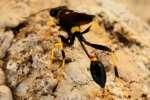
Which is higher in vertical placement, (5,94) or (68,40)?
(68,40)

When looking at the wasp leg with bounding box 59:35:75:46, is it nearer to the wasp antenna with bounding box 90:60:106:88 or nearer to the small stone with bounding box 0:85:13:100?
the wasp antenna with bounding box 90:60:106:88

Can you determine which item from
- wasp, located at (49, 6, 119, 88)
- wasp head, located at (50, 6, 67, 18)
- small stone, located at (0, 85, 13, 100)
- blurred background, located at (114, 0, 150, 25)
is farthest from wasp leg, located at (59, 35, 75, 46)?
blurred background, located at (114, 0, 150, 25)

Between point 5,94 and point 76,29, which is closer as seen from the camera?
point 5,94

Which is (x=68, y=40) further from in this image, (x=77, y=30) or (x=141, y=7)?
(x=141, y=7)

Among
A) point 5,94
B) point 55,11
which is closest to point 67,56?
point 55,11

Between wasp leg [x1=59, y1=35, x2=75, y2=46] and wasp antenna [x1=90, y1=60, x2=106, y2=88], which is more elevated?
wasp leg [x1=59, y1=35, x2=75, y2=46]

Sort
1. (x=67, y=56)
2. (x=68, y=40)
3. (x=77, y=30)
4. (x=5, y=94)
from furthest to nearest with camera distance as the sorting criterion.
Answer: (x=77, y=30) < (x=68, y=40) < (x=67, y=56) < (x=5, y=94)
